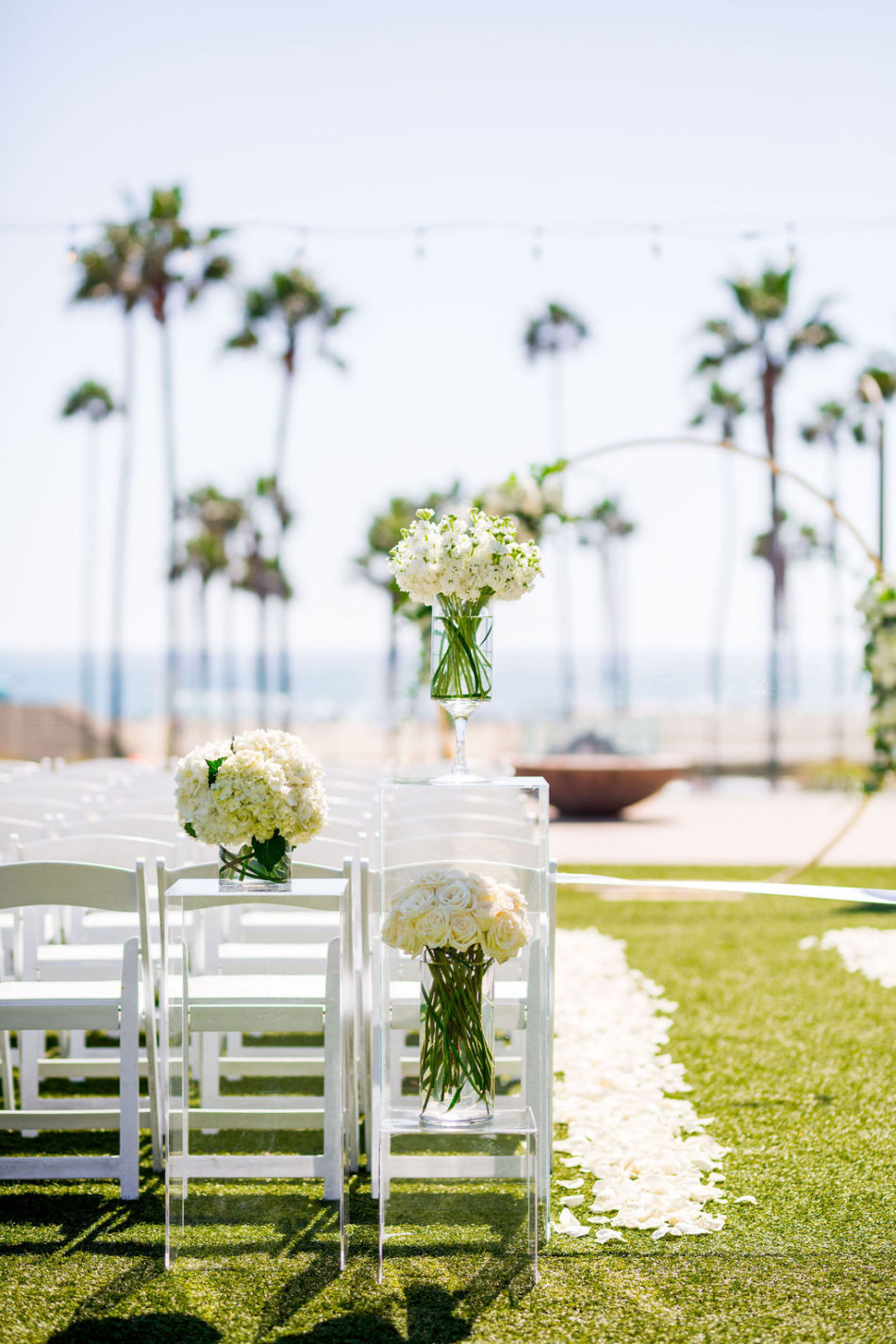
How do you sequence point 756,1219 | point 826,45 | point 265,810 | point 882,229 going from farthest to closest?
point 882,229 → point 826,45 → point 756,1219 → point 265,810

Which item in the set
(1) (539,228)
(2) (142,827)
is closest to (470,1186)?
(2) (142,827)

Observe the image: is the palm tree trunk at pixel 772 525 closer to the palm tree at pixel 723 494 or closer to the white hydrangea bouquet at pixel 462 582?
the palm tree at pixel 723 494

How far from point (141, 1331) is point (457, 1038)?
38.9 inches

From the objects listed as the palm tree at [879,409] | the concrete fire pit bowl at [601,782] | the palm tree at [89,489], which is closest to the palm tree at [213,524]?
the palm tree at [89,489]

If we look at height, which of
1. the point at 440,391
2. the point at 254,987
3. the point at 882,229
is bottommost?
the point at 254,987

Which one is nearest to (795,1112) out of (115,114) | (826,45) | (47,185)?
(826,45)

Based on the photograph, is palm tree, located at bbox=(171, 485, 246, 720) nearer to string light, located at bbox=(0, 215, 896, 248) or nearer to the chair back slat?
string light, located at bbox=(0, 215, 896, 248)

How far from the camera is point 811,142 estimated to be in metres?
9.78

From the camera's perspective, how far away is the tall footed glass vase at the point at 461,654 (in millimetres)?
3641

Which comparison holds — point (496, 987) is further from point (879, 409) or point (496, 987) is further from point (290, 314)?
point (290, 314)

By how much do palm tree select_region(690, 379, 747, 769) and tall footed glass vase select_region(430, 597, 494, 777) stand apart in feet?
21.3

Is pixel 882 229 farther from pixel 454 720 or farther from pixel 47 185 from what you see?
pixel 454 720

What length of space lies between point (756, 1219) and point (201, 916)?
6.80 ft

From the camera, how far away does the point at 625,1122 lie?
4367mm
